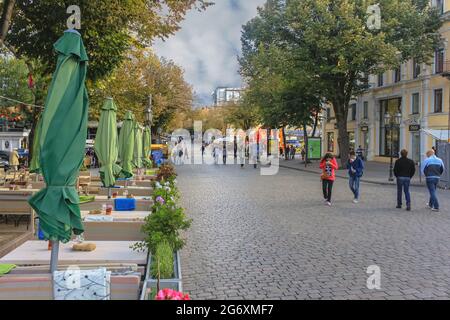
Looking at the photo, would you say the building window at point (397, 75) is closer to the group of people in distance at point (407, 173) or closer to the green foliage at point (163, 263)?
the group of people in distance at point (407, 173)

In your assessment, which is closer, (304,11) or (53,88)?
(53,88)

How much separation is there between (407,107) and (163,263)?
3870cm

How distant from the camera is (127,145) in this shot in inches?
550

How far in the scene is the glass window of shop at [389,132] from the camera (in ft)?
135

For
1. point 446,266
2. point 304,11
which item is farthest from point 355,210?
point 304,11

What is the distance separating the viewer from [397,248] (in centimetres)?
873

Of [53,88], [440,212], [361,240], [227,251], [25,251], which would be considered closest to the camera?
[53,88]

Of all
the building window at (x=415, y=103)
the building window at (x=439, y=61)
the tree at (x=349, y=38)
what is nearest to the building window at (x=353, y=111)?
the building window at (x=415, y=103)

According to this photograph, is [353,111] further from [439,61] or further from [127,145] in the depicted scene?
[127,145]

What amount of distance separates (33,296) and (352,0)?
98.1ft

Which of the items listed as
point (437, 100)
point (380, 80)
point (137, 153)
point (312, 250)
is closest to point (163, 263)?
point (312, 250)

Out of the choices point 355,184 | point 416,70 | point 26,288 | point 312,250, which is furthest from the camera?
point 416,70

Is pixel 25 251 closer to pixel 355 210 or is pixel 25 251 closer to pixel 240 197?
pixel 355 210

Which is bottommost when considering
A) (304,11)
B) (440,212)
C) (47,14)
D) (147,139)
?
(440,212)
